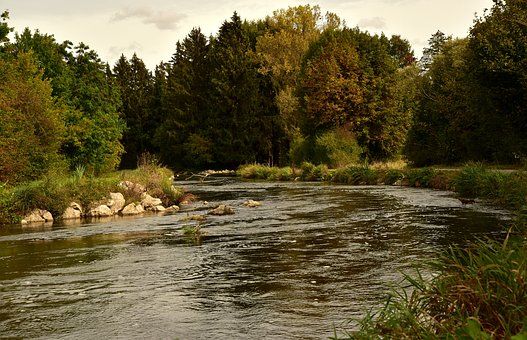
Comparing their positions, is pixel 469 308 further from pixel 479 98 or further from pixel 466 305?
pixel 479 98

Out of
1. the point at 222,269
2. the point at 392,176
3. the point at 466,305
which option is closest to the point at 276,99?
the point at 392,176

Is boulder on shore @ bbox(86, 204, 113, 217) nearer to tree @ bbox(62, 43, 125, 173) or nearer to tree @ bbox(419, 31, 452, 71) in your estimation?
tree @ bbox(62, 43, 125, 173)

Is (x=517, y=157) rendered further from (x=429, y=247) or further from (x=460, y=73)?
(x=429, y=247)

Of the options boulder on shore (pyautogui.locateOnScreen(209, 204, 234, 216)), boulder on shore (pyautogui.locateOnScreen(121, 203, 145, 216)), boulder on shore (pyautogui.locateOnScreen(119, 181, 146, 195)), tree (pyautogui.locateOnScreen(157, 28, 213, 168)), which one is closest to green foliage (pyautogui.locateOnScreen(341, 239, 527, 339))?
boulder on shore (pyautogui.locateOnScreen(209, 204, 234, 216))

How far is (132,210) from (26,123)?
10.1 meters

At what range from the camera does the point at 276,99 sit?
2403 inches

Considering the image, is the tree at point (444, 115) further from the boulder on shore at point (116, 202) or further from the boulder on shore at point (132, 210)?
the boulder on shore at point (116, 202)

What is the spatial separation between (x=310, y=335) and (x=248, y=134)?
59603 mm

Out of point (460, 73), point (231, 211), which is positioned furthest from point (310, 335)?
point (460, 73)

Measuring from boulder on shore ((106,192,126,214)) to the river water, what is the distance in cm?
329

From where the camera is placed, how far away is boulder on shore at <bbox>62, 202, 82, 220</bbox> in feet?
77.5

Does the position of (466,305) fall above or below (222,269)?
above

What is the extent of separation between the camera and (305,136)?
52188 millimetres

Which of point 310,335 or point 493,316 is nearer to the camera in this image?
point 493,316
